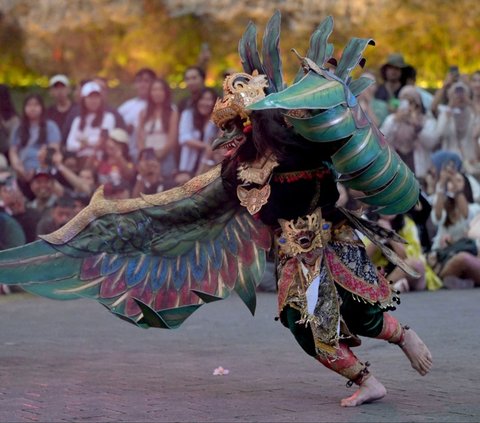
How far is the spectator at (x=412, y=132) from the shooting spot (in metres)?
13.3

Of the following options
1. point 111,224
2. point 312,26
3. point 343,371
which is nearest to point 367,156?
point 343,371

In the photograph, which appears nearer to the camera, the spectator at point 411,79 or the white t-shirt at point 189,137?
the white t-shirt at point 189,137

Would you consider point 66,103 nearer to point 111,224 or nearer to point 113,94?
point 113,94

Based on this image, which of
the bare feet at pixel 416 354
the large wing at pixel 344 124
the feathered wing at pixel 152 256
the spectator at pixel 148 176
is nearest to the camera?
the large wing at pixel 344 124

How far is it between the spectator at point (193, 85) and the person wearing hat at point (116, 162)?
0.72 metres

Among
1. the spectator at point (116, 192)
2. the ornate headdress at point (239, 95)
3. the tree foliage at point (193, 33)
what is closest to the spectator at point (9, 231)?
the spectator at point (116, 192)

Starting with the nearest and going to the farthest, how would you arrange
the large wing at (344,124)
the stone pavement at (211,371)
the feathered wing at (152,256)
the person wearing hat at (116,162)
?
1. the large wing at (344,124)
2. the stone pavement at (211,371)
3. the feathered wing at (152,256)
4. the person wearing hat at (116,162)

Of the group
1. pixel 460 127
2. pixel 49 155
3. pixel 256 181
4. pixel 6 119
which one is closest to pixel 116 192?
pixel 49 155

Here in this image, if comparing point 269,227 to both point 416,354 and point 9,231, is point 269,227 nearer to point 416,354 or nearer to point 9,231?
point 416,354

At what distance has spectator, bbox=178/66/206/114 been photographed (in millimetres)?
13234

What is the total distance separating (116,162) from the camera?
42.6 feet

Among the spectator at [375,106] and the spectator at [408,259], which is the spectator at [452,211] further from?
the spectator at [375,106]

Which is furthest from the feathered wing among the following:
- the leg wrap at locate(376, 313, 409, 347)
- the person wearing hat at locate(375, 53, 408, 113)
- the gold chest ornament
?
the person wearing hat at locate(375, 53, 408, 113)

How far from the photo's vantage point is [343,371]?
6.53m
